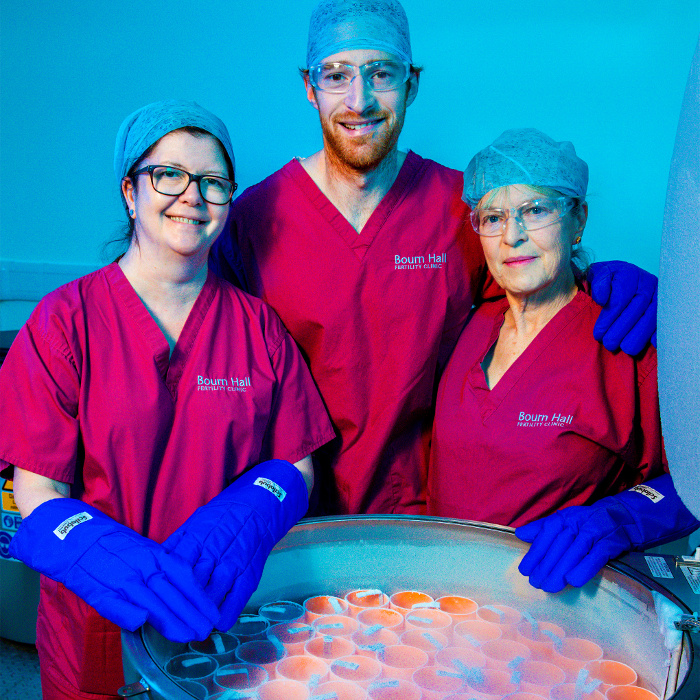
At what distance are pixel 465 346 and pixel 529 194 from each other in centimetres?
36

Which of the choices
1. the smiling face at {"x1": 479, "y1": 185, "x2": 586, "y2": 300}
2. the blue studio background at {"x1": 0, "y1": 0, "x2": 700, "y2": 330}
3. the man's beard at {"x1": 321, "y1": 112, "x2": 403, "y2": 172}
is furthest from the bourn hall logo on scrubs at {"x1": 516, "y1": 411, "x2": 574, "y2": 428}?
the blue studio background at {"x1": 0, "y1": 0, "x2": 700, "y2": 330}

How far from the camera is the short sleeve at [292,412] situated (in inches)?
51.1

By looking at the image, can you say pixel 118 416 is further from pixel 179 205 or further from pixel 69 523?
pixel 179 205

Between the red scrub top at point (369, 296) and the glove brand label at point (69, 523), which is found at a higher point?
the red scrub top at point (369, 296)

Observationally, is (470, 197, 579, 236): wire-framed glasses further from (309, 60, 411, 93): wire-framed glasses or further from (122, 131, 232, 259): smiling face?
(122, 131, 232, 259): smiling face

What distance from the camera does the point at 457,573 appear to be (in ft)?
3.76

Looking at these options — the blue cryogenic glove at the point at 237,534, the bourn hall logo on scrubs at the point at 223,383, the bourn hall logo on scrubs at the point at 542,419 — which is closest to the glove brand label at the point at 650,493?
the bourn hall logo on scrubs at the point at 542,419

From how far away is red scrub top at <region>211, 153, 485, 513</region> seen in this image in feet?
4.86

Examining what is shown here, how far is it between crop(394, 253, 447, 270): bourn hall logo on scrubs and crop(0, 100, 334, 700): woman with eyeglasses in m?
0.36

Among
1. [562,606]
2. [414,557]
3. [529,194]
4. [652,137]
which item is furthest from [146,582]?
[652,137]

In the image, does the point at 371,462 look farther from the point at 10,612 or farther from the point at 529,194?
the point at 10,612

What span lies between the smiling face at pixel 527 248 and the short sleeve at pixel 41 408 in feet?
2.78

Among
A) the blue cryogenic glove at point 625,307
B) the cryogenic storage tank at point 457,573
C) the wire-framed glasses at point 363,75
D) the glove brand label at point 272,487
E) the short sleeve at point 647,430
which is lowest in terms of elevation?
the cryogenic storage tank at point 457,573

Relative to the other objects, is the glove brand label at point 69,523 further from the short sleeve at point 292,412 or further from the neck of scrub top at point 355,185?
the neck of scrub top at point 355,185
